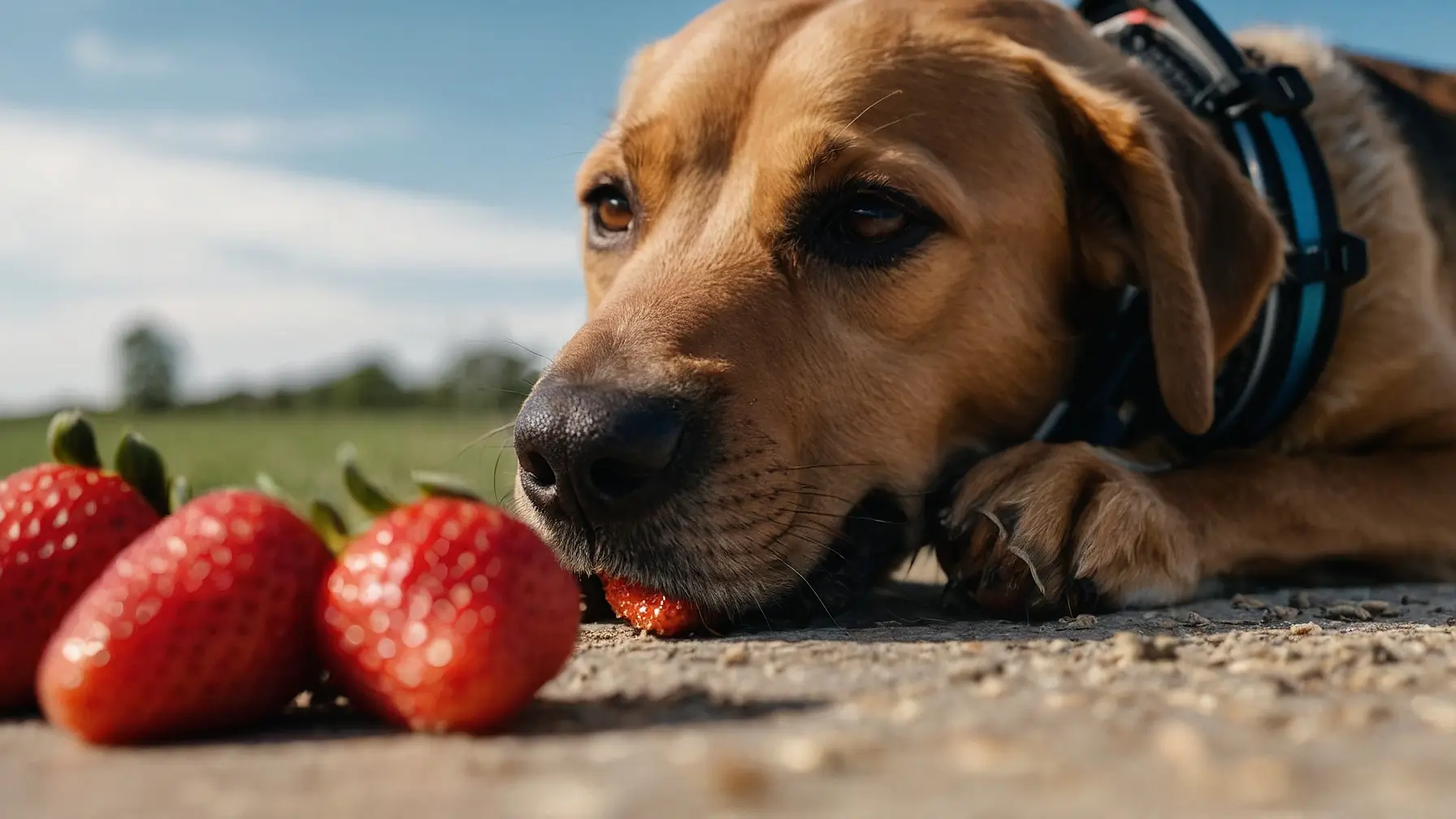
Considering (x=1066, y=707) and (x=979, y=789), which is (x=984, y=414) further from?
(x=979, y=789)

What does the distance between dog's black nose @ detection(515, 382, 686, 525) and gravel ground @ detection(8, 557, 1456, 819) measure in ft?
1.18

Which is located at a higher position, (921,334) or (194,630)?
(921,334)

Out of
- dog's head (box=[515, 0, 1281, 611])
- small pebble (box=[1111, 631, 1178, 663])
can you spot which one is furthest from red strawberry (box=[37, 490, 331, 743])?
small pebble (box=[1111, 631, 1178, 663])

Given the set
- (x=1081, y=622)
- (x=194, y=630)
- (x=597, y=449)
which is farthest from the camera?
(x=1081, y=622)

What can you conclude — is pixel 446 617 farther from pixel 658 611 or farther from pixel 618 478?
pixel 658 611

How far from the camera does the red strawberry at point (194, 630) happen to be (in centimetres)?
177

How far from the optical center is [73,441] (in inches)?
92.7

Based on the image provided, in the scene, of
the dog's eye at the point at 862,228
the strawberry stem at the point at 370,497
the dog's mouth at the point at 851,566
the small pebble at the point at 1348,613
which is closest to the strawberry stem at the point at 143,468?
the strawberry stem at the point at 370,497

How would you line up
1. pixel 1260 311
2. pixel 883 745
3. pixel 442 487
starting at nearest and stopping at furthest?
pixel 883 745 → pixel 442 487 → pixel 1260 311

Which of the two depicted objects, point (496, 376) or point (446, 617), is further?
point (496, 376)

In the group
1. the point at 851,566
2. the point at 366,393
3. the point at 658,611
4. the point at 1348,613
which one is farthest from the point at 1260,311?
the point at 366,393

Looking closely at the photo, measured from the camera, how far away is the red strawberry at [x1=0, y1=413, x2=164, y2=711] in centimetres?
215

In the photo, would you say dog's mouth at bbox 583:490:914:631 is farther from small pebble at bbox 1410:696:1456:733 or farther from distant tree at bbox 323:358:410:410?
distant tree at bbox 323:358:410:410

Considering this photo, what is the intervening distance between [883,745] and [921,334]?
74.3 inches
